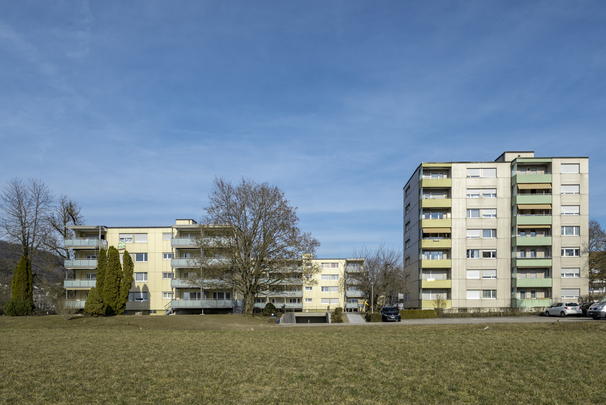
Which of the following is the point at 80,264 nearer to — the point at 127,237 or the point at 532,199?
the point at 127,237

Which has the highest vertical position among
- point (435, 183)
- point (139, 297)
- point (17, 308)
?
point (435, 183)

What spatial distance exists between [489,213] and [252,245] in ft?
107

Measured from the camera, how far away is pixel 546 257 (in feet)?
196

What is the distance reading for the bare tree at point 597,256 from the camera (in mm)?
62594

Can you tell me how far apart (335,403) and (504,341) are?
1497cm

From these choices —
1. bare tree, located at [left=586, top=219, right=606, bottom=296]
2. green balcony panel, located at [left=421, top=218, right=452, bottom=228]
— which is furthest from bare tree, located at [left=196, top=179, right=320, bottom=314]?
bare tree, located at [left=586, top=219, right=606, bottom=296]

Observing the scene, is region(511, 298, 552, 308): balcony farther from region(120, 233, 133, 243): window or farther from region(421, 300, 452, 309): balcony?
region(120, 233, 133, 243): window

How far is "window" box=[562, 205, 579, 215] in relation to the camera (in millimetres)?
59562

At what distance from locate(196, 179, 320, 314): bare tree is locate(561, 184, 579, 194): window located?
3388 cm

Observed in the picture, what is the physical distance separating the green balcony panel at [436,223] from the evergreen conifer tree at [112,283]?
37603 mm

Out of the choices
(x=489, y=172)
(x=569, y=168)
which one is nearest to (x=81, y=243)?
(x=489, y=172)

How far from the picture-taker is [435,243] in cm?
6228

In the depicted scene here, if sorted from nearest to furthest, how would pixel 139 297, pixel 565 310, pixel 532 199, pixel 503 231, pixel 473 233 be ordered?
pixel 565 310 → pixel 532 199 → pixel 503 231 → pixel 139 297 → pixel 473 233

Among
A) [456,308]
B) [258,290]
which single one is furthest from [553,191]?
[258,290]
